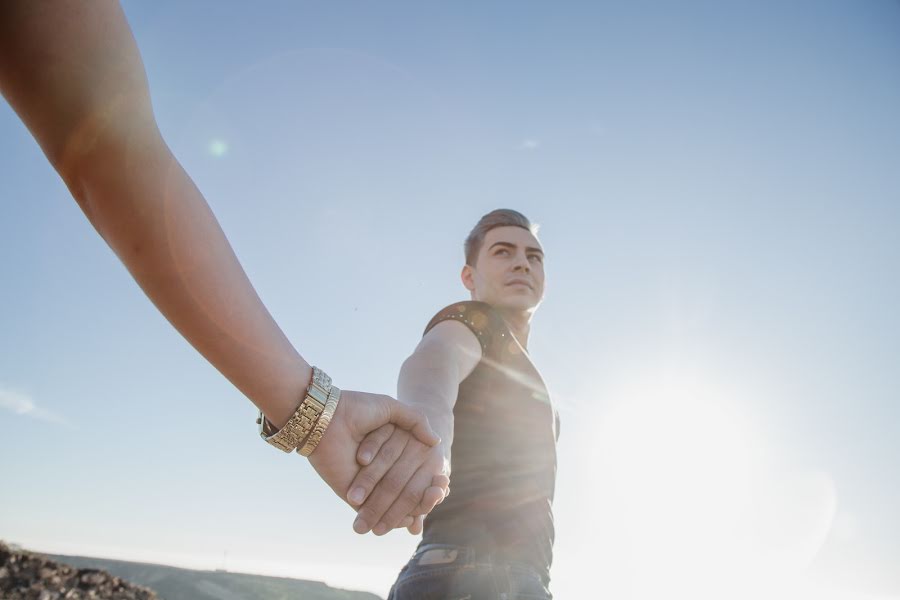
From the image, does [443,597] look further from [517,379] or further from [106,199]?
[106,199]

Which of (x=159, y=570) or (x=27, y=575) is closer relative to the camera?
(x=27, y=575)

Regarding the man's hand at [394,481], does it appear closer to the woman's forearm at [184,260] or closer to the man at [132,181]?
the man at [132,181]

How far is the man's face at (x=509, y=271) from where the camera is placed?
4.25 metres

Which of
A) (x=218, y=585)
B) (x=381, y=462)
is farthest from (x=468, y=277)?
(x=218, y=585)

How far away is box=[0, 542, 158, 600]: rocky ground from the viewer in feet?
43.0

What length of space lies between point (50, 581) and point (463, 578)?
16.7m

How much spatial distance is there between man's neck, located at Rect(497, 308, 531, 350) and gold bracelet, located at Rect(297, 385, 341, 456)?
2495 mm

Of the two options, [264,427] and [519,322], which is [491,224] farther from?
[264,427]

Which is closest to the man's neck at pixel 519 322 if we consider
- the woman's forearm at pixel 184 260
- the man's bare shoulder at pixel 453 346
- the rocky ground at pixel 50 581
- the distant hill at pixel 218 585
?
the man's bare shoulder at pixel 453 346

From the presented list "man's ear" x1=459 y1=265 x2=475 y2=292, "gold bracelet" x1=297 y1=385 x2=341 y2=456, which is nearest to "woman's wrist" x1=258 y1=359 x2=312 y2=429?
"gold bracelet" x1=297 y1=385 x2=341 y2=456

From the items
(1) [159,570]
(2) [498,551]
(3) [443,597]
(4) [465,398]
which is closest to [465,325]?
(4) [465,398]

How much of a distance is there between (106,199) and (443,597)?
2190mm

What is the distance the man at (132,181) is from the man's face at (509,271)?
2750 mm

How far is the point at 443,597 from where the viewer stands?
8.12ft
